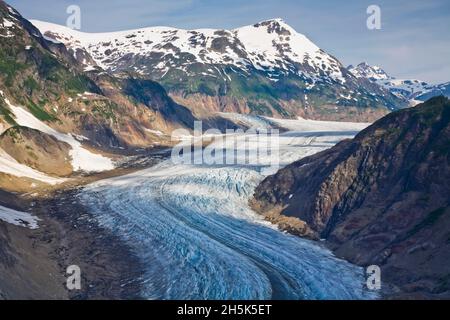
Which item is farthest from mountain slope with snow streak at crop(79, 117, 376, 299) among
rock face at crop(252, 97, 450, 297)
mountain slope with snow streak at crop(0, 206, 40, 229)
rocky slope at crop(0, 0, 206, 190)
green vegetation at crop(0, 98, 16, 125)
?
green vegetation at crop(0, 98, 16, 125)

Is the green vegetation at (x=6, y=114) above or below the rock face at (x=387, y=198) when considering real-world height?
above

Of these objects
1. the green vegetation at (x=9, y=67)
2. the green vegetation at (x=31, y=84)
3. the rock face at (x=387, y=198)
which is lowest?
the rock face at (x=387, y=198)

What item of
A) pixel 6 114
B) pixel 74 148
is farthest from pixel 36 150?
pixel 6 114

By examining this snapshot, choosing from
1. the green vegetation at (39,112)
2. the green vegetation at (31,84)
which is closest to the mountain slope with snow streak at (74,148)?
the green vegetation at (39,112)

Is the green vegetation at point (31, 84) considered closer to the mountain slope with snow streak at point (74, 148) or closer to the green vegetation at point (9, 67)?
the green vegetation at point (9, 67)

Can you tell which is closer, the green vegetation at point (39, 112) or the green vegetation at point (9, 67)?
the green vegetation at point (39, 112)

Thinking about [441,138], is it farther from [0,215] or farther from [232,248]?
[0,215]
